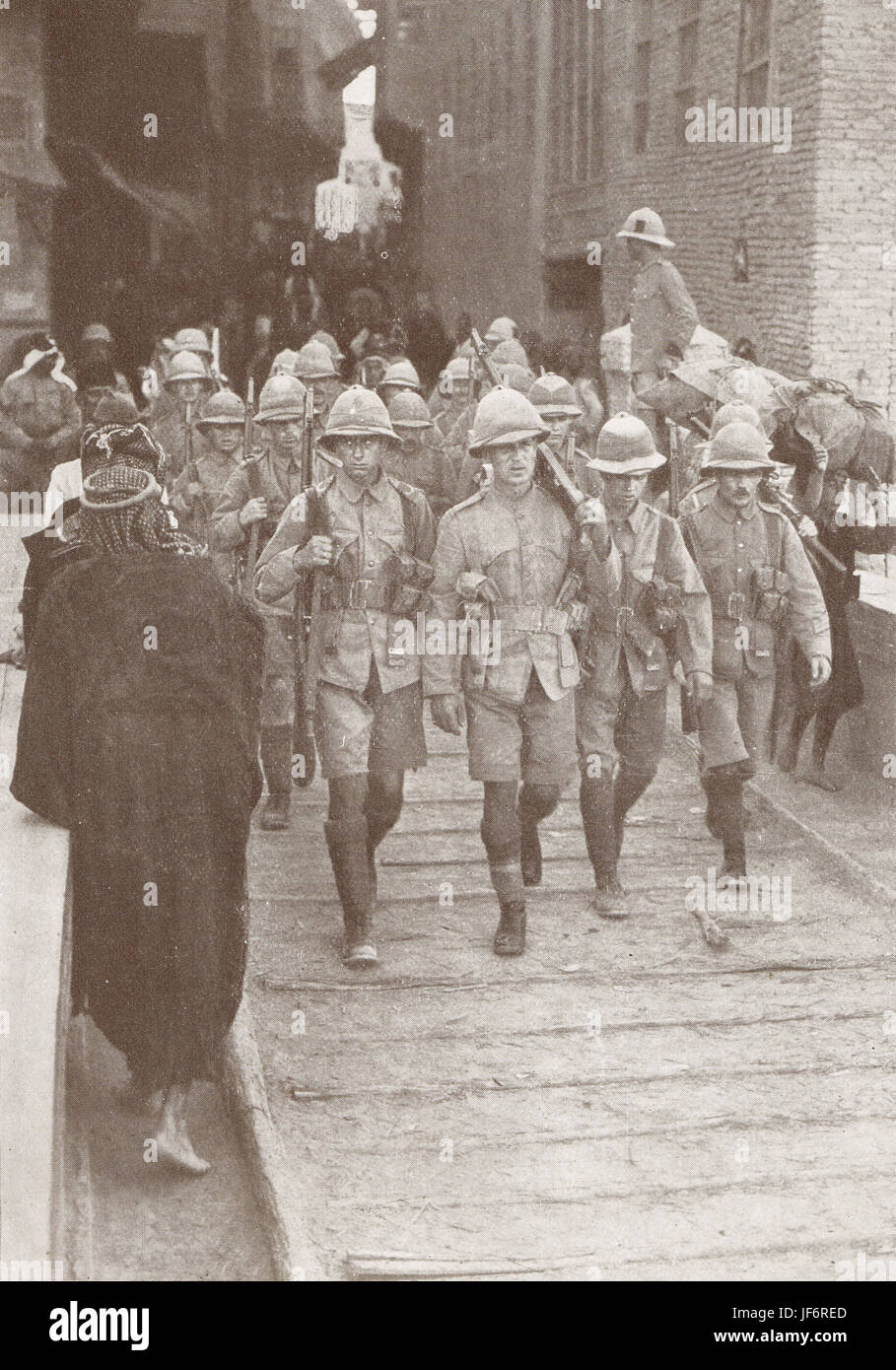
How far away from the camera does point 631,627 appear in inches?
331

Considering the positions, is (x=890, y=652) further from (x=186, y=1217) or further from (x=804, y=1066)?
(x=186, y=1217)

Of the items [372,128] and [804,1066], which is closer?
[804,1066]

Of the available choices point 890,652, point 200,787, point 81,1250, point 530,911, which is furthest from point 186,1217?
point 890,652

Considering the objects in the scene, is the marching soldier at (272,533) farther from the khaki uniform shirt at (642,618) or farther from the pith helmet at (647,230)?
the pith helmet at (647,230)

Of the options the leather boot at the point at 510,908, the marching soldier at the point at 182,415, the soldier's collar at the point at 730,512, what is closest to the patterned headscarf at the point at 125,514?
the leather boot at the point at 510,908

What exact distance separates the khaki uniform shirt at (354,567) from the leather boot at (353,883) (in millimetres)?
610

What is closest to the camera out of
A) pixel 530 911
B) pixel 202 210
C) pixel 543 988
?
pixel 543 988

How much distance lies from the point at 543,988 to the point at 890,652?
3.57 meters

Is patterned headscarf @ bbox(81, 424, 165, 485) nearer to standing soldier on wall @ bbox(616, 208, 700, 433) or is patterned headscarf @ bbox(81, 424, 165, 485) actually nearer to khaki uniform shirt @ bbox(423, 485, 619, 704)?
khaki uniform shirt @ bbox(423, 485, 619, 704)

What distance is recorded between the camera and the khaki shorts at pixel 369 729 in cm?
800

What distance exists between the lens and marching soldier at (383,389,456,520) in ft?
36.7

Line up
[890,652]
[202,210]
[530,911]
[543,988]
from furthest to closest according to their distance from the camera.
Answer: [202,210]
[890,652]
[530,911]
[543,988]

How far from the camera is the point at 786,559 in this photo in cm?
877

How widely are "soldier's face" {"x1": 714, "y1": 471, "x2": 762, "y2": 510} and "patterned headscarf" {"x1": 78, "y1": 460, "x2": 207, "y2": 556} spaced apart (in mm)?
3597
